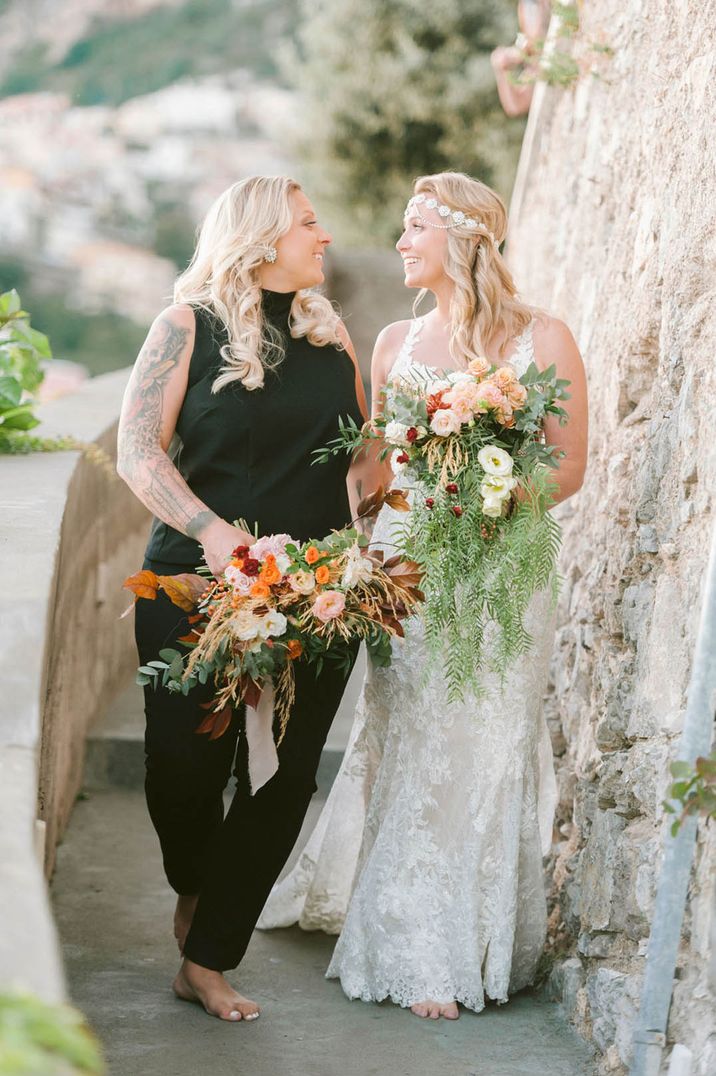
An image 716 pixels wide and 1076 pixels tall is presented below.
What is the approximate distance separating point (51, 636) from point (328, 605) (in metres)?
0.99

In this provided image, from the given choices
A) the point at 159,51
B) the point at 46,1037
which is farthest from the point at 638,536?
the point at 159,51

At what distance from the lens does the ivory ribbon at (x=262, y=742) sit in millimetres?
3463

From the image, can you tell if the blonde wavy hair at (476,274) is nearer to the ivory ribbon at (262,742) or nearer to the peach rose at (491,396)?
the peach rose at (491,396)

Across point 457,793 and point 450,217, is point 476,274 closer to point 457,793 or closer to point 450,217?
point 450,217

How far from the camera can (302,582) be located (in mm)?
3205

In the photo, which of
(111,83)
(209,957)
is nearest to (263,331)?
(209,957)

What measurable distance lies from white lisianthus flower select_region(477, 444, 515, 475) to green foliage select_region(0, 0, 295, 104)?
1868 centimetres

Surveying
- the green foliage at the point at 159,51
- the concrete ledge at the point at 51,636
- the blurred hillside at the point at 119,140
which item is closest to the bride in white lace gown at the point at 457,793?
the concrete ledge at the point at 51,636

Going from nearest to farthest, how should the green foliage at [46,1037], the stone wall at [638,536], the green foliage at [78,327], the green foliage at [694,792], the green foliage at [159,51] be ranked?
1. the green foliage at [46,1037]
2. the green foliage at [694,792]
3. the stone wall at [638,536]
4. the green foliage at [78,327]
5. the green foliage at [159,51]

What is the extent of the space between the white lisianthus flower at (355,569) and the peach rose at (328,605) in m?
0.05

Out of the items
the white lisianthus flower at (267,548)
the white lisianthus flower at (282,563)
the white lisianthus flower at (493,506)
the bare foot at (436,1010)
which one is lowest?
the bare foot at (436,1010)

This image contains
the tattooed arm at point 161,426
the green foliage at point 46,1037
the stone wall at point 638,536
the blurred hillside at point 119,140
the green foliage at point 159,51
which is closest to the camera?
the green foliage at point 46,1037

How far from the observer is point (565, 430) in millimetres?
3617

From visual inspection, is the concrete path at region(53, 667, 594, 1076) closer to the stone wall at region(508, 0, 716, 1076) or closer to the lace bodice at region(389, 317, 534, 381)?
the stone wall at region(508, 0, 716, 1076)
